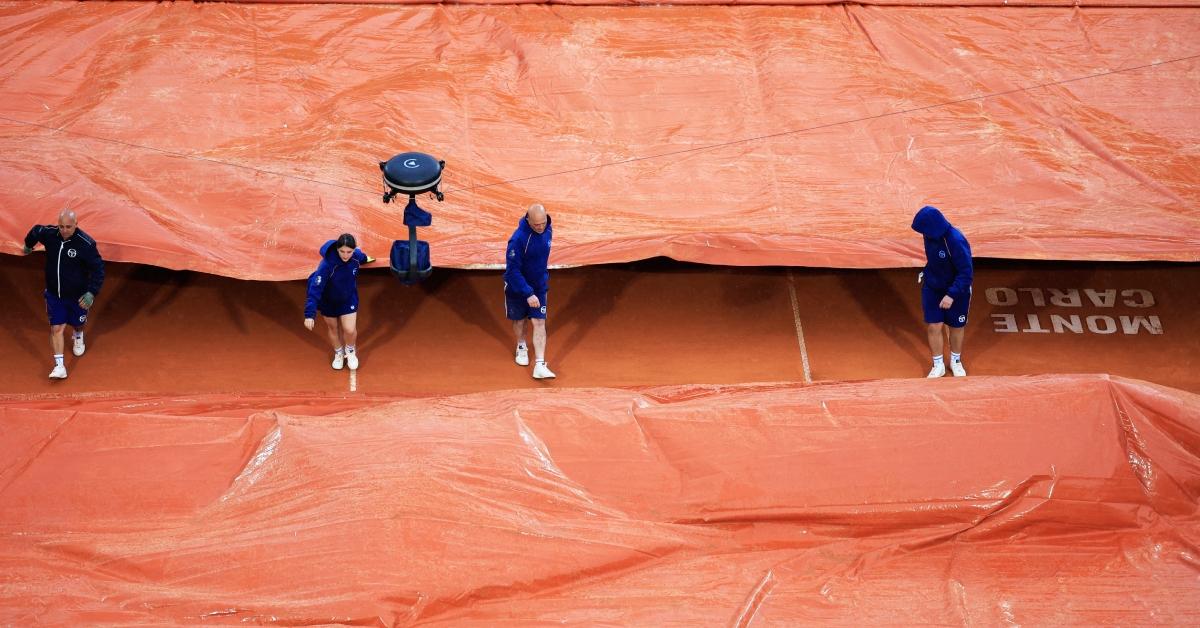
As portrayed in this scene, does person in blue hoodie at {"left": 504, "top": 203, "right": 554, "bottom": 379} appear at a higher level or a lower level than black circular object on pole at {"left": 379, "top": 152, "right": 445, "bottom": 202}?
lower

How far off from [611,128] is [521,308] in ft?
7.74

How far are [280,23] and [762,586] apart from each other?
7.50 metres

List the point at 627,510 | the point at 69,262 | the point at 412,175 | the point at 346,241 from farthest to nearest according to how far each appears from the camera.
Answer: the point at 69,262 → the point at 346,241 → the point at 412,175 → the point at 627,510

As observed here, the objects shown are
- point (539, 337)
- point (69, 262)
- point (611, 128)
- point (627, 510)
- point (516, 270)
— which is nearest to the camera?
point (627, 510)

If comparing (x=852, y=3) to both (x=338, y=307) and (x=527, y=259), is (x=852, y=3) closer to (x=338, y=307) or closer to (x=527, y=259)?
(x=527, y=259)

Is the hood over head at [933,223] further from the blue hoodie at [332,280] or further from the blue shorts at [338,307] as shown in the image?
the blue shorts at [338,307]

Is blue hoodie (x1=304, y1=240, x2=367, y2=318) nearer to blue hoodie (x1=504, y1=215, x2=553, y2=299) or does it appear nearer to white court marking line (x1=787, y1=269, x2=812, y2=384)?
blue hoodie (x1=504, y1=215, x2=553, y2=299)

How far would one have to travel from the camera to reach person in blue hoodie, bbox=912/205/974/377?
29.4 feet

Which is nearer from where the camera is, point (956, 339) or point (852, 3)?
point (956, 339)

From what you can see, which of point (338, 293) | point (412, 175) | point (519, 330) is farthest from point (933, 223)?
point (338, 293)

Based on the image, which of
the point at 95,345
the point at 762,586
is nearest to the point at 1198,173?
the point at 762,586

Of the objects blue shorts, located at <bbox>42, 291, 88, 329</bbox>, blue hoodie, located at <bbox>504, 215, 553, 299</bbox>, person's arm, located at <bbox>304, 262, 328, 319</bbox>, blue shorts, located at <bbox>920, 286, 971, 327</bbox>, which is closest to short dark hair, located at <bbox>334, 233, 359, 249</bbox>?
person's arm, located at <bbox>304, 262, 328, 319</bbox>

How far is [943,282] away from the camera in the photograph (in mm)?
9164

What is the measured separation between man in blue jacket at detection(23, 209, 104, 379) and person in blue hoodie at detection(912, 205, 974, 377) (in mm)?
5635
